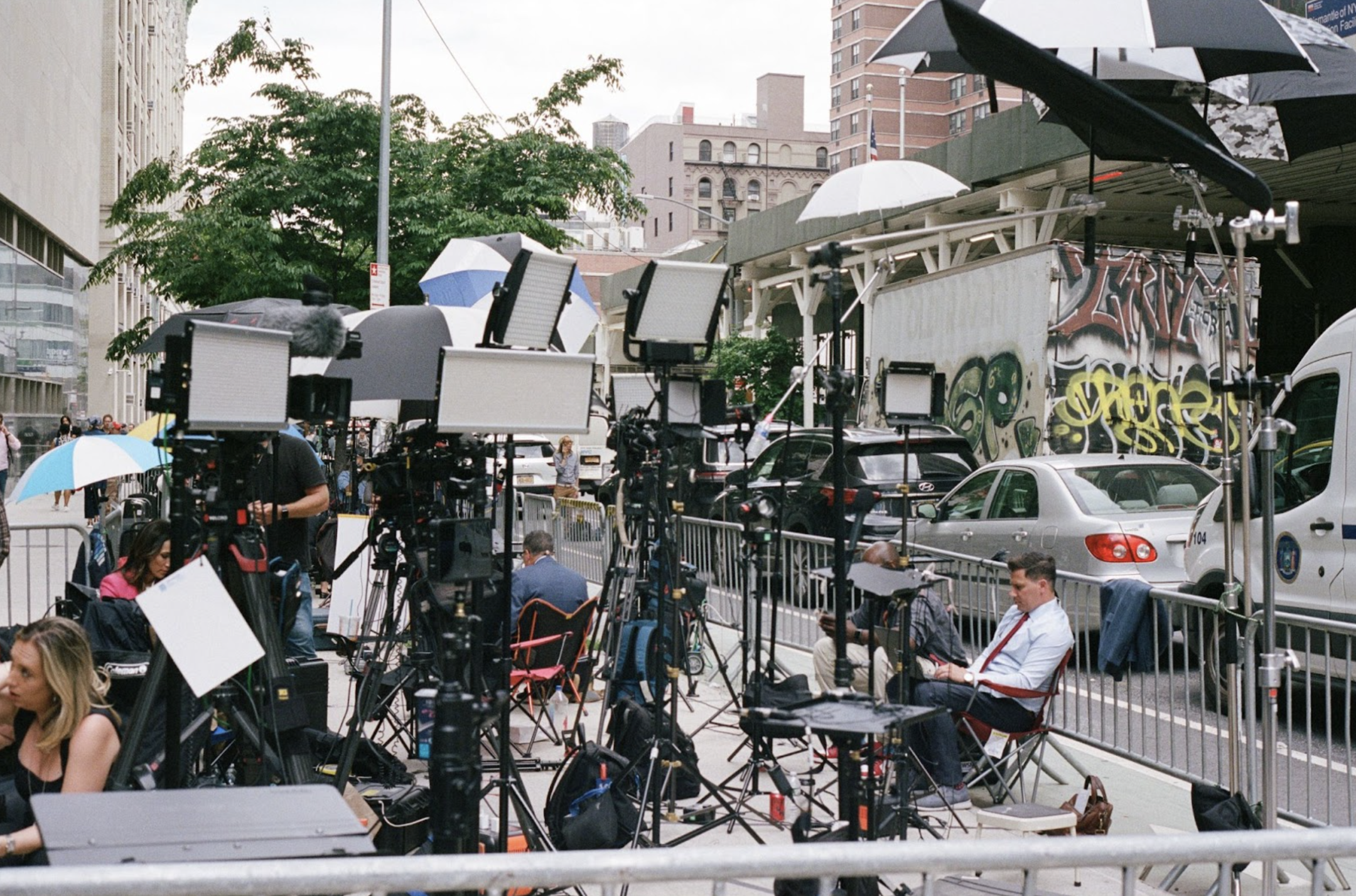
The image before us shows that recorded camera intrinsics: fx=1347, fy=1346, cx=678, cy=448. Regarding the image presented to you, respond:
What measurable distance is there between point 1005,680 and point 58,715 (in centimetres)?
412

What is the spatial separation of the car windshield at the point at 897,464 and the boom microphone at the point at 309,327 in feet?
29.4

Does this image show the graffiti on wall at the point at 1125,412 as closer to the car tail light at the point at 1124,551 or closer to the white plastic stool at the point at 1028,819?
the car tail light at the point at 1124,551

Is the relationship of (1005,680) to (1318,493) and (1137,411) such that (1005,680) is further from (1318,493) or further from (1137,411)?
(1137,411)

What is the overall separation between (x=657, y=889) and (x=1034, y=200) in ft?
59.9

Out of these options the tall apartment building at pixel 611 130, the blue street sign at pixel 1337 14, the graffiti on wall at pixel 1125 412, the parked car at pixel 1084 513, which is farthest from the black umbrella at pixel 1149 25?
the tall apartment building at pixel 611 130

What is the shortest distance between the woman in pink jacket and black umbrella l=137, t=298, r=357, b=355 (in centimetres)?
91

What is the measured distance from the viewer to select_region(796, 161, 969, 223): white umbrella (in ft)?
31.0

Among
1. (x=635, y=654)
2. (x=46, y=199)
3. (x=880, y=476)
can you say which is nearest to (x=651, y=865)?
(x=635, y=654)

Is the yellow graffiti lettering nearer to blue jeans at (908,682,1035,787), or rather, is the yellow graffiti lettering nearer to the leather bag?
blue jeans at (908,682,1035,787)

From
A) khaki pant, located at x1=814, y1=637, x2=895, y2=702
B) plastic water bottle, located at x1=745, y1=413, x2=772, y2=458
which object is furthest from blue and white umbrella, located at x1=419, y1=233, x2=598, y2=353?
khaki pant, located at x1=814, y1=637, x2=895, y2=702

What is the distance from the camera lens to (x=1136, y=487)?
→ 34.1ft

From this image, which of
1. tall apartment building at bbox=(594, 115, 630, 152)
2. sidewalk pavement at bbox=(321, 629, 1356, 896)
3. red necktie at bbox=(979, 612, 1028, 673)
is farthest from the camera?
tall apartment building at bbox=(594, 115, 630, 152)

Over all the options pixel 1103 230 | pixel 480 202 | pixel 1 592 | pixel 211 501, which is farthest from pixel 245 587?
pixel 1103 230

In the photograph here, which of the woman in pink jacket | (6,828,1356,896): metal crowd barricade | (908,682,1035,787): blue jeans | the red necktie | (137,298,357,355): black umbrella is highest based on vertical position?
(137,298,357,355): black umbrella
